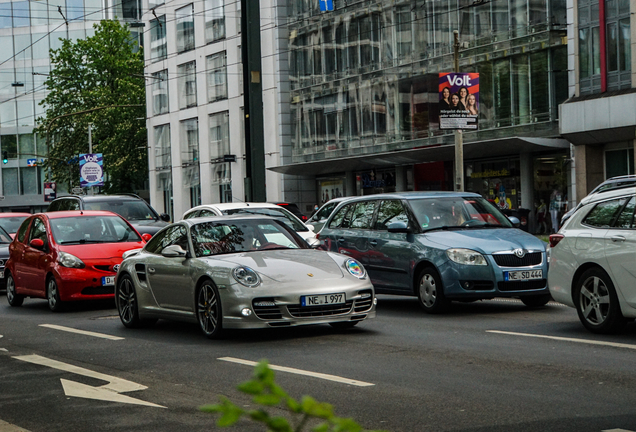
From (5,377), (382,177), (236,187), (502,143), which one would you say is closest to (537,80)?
(502,143)

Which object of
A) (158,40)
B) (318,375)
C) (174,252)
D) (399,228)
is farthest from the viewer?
(158,40)

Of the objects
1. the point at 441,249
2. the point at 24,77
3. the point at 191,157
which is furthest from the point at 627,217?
the point at 24,77

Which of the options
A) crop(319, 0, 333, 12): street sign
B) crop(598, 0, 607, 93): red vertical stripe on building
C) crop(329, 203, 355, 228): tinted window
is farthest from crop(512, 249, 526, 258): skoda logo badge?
crop(319, 0, 333, 12): street sign

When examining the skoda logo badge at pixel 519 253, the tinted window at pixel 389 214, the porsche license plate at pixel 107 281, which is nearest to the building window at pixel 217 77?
the porsche license plate at pixel 107 281

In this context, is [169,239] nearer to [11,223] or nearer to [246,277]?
[246,277]

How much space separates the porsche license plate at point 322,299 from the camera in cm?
1046

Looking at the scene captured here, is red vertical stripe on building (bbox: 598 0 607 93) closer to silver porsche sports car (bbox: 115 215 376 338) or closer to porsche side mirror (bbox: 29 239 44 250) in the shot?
porsche side mirror (bbox: 29 239 44 250)

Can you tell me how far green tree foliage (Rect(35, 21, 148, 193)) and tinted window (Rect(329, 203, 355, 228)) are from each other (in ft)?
166

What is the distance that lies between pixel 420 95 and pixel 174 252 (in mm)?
31663

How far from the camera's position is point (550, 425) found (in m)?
5.91

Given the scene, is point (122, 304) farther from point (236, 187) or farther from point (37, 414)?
point (236, 187)

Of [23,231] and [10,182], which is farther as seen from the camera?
[10,182]

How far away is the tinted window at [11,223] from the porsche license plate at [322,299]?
15753mm

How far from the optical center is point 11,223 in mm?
25000
